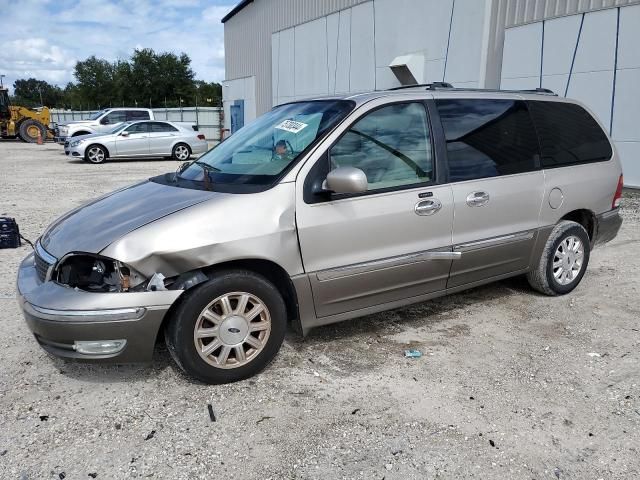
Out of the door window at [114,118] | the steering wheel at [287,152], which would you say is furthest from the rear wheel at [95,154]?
the steering wheel at [287,152]

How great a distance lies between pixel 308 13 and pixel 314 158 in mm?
19244

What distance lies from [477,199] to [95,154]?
648 inches

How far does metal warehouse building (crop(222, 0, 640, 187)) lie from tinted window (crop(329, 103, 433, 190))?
9146mm

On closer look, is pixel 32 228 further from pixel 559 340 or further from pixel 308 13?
pixel 308 13

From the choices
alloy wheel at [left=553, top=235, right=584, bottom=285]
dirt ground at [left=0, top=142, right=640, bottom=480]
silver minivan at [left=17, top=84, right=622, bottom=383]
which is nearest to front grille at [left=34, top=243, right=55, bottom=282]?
silver minivan at [left=17, top=84, right=622, bottom=383]

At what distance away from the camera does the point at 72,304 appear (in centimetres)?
280

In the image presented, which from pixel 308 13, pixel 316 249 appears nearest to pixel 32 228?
pixel 316 249

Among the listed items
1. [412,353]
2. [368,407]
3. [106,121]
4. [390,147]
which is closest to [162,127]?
[106,121]

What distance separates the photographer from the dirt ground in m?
2.54

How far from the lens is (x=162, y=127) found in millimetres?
18469

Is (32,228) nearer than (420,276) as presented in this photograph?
No

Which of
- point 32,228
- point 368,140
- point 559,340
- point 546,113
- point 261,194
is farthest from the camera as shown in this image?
point 32,228

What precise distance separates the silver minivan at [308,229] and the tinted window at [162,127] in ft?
50.1

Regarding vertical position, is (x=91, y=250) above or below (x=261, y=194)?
below
